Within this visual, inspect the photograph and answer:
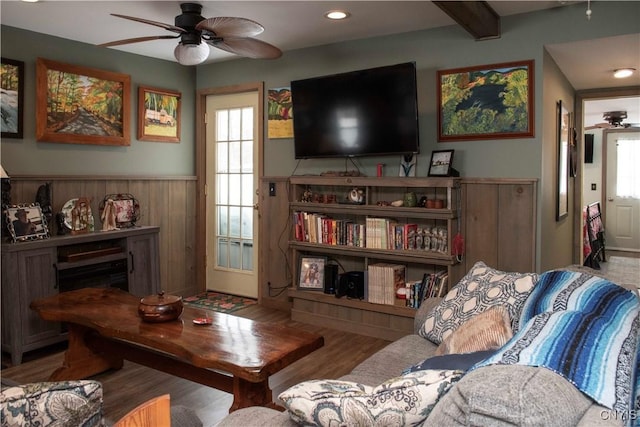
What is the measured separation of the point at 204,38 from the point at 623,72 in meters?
3.68

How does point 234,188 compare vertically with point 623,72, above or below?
below

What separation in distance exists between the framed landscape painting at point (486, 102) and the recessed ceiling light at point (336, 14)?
0.87 meters

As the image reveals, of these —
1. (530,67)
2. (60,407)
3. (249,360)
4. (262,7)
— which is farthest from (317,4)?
(60,407)

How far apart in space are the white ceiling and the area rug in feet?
8.12

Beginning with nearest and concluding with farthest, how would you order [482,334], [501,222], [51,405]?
1. [51,405]
2. [482,334]
3. [501,222]

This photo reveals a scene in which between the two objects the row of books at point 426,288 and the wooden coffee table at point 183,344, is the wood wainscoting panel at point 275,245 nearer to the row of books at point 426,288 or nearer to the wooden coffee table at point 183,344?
the row of books at point 426,288

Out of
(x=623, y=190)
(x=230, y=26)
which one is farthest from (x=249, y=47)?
(x=623, y=190)

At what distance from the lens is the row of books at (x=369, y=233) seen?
392cm

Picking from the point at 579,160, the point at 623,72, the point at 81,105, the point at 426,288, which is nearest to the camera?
the point at 426,288

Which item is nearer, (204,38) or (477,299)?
(477,299)

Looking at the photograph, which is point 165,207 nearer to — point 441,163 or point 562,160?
point 441,163

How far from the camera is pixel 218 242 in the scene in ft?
18.3

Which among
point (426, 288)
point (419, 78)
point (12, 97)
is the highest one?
point (419, 78)

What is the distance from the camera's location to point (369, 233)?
4117mm
